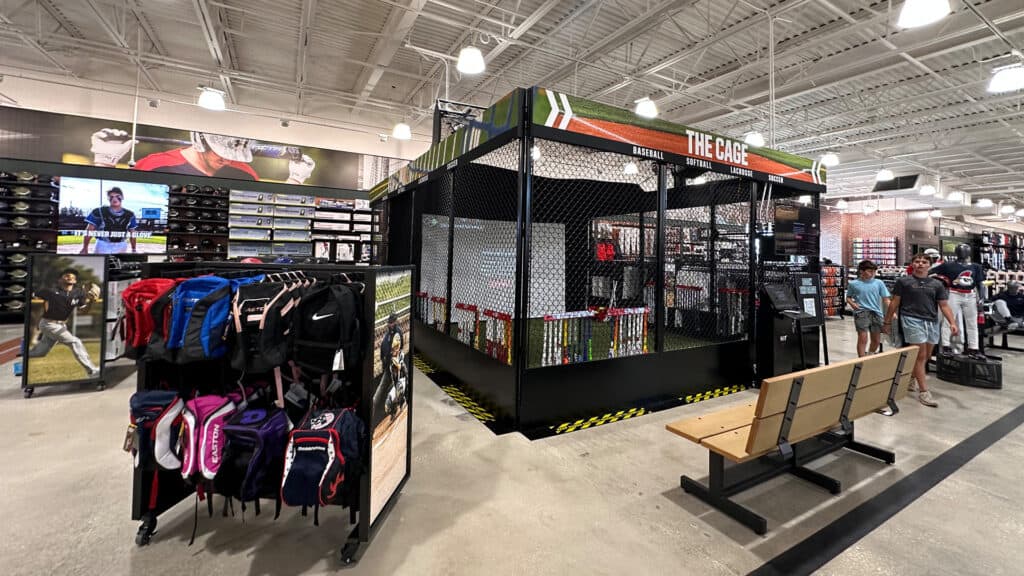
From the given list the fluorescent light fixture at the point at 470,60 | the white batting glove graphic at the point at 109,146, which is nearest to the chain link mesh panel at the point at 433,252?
the fluorescent light fixture at the point at 470,60

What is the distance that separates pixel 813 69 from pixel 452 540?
9.93 meters

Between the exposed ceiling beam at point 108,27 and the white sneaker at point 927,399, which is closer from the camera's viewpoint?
the white sneaker at point 927,399

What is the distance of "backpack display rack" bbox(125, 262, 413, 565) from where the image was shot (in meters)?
1.86

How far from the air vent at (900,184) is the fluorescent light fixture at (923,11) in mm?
12573

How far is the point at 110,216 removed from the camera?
28.6 feet

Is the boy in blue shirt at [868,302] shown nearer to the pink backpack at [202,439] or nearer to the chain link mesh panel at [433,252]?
the chain link mesh panel at [433,252]

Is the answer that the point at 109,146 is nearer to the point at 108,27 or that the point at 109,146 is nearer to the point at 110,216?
the point at 110,216

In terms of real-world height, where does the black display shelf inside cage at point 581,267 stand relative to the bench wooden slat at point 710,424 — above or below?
above

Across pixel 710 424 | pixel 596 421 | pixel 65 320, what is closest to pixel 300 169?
pixel 65 320

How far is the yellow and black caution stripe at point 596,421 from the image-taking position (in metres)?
3.57

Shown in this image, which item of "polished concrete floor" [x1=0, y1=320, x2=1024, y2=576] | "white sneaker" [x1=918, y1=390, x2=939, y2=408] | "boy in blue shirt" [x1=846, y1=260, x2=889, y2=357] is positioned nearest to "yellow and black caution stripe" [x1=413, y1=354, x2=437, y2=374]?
"polished concrete floor" [x1=0, y1=320, x2=1024, y2=576]

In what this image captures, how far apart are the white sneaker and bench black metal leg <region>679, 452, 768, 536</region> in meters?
3.42

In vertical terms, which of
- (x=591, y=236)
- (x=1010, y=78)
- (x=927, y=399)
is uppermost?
(x=1010, y=78)

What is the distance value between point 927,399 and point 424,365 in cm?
546
